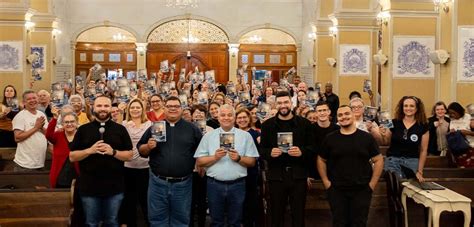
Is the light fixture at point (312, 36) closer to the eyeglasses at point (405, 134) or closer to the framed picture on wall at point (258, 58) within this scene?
the framed picture on wall at point (258, 58)

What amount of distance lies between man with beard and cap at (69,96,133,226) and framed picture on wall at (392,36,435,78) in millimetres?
9831

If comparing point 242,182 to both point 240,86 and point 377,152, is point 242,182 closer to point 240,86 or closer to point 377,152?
point 377,152

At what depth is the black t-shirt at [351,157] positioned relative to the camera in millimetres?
7668

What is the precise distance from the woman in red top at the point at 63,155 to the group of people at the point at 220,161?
0.04 ft

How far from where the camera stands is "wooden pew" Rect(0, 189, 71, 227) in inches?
320

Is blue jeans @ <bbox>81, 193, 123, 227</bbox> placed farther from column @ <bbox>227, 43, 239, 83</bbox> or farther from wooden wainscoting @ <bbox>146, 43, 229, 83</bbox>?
wooden wainscoting @ <bbox>146, 43, 229, 83</bbox>

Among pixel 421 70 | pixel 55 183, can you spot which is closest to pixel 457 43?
pixel 421 70

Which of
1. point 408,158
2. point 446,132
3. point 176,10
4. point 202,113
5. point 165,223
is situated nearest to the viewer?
point 165,223

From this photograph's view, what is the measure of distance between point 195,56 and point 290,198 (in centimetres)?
2184

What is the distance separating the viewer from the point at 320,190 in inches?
355

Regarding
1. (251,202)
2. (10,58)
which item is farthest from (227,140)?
(10,58)

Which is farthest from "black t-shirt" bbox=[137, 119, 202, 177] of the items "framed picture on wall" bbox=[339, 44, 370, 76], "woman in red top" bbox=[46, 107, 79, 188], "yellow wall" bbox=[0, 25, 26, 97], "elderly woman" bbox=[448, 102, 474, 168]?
"framed picture on wall" bbox=[339, 44, 370, 76]

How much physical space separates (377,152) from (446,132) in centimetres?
416

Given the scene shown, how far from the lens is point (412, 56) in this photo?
16031 millimetres
